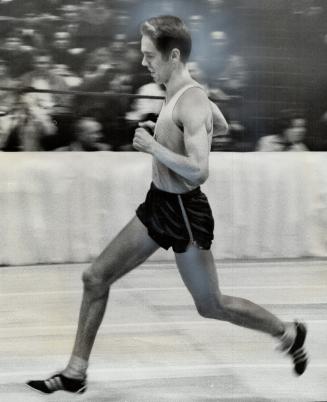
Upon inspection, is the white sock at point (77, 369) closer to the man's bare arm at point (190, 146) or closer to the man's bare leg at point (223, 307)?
the man's bare leg at point (223, 307)

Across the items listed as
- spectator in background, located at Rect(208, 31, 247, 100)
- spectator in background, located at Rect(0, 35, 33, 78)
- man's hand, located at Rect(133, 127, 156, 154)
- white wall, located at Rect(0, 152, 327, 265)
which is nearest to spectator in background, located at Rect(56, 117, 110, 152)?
spectator in background, located at Rect(0, 35, 33, 78)

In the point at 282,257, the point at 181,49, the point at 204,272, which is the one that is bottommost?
the point at 282,257

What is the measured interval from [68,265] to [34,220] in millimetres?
461

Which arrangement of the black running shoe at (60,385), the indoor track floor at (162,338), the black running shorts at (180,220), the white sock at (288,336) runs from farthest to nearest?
the indoor track floor at (162,338)
the white sock at (288,336)
the black running shoe at (60,385)
the black running shorts at (180,220)

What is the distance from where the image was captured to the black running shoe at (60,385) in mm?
5066

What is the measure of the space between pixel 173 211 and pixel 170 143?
31 centimetres

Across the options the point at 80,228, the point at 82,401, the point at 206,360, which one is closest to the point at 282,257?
the point at 80,228

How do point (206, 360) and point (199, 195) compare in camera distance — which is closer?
point (199, 195)

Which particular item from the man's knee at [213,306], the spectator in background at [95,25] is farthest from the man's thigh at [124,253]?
the spectator in background at [95,25]

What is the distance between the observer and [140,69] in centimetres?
1088

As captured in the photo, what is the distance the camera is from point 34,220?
9.11m

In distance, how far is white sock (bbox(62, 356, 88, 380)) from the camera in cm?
507

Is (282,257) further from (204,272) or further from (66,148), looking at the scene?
(204,272)

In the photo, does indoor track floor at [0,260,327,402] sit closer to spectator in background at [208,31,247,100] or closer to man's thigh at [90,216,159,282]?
man's thigh at [90,216,159,282]
